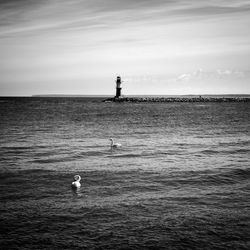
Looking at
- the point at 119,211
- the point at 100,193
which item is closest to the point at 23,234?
the point at 119,211

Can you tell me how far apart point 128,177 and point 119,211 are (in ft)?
15.5

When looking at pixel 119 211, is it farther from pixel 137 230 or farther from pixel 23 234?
pixel 23 234

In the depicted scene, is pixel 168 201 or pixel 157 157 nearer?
pixel 168 201

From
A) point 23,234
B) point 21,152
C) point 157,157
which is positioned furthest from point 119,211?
point 21,152

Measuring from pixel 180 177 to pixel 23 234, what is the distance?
876 cm

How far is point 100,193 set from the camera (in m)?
13.8

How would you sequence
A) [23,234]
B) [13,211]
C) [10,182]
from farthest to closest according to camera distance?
1. [10,182]
2. [13,211]
3. [23,234]

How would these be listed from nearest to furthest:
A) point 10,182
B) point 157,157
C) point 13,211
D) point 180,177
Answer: point 13,211
point 10,182
point 180,177
point 157,157

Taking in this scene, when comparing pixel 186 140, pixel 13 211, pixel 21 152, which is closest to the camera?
pixel 13 211

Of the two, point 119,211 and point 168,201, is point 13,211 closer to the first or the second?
point 119,211

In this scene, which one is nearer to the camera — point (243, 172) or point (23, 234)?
point (23, 234)

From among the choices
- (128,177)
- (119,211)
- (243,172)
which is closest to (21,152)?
Answer: (128,177)

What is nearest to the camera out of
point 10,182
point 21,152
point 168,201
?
point 168,201

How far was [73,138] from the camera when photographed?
31328 millimetres
